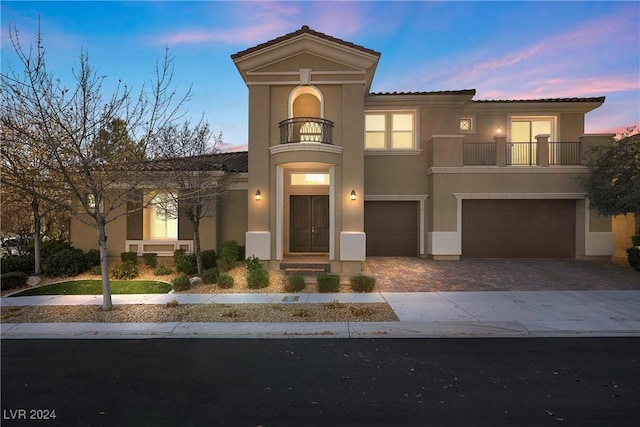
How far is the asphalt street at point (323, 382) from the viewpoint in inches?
152

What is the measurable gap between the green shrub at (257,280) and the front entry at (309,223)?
4.95 meters

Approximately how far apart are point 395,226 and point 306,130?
6.40m

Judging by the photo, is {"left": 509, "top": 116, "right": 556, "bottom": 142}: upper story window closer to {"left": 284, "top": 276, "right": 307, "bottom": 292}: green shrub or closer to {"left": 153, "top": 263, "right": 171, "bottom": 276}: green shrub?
{"left": 284, "top": 276, "right": 307, "bottom": 292}: green shrub

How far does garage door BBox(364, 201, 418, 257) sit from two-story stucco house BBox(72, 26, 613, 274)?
0.16 feet

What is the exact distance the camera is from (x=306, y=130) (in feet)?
42.5

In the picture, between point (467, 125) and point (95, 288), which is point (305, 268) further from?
point (467, 125)

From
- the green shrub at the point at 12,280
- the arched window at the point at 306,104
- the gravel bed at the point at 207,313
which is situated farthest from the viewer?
the arched window at the point at 306,104

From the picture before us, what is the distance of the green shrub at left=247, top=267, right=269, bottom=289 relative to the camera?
10.4m

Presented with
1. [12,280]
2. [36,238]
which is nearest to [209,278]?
[12,280]

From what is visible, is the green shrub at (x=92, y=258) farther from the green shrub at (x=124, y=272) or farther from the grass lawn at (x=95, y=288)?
the green shrub at (x=124, y=272)

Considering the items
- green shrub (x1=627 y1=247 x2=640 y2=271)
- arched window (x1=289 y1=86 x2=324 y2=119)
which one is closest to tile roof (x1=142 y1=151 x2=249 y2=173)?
arched window (x1=289 y1=86 x2=324 y2=119)

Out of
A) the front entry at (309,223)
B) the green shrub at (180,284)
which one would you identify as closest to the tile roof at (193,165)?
the front entry at (309,223)

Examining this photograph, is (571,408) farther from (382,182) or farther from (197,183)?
(382,182)

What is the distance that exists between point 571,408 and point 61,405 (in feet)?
20.1
